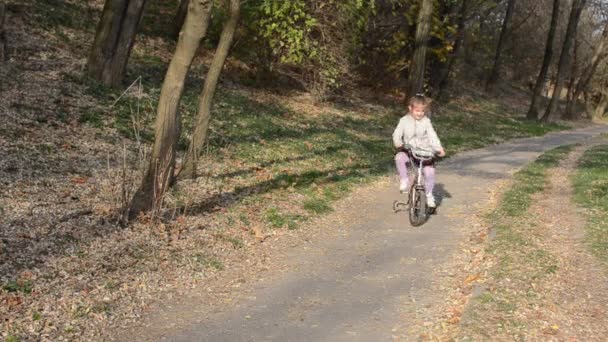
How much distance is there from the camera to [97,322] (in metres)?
5.93

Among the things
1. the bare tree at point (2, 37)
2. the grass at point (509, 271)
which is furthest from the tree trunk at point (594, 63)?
the bare tree at point (2, 37)

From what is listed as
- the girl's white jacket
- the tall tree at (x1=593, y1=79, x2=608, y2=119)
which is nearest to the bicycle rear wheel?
the girl's white jacket

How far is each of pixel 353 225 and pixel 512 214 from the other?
269 cm

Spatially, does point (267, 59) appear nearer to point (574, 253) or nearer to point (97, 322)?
point (574, 253)

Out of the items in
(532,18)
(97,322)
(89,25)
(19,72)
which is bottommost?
(97,322)

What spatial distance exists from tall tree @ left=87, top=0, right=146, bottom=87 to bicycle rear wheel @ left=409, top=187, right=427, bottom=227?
899cm

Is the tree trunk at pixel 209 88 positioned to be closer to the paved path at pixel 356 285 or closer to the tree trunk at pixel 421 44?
the paved path at pixel 356 285

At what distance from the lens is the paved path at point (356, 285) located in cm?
602

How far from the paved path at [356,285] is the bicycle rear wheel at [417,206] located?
0.14 meters

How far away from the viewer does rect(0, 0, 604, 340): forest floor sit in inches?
258

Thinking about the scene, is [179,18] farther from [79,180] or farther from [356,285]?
[356,285]

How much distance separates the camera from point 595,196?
12164 mm

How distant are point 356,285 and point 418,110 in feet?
12.2

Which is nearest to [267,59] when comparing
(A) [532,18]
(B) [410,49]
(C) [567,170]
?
(B) [410,49]
